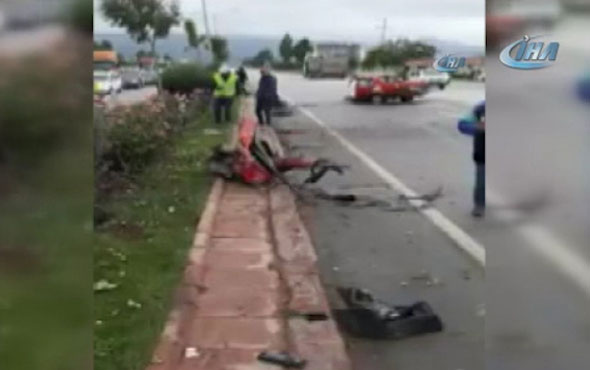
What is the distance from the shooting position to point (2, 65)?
59.7 inches

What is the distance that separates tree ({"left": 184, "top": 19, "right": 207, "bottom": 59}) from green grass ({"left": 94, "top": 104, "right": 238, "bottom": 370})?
507 mm

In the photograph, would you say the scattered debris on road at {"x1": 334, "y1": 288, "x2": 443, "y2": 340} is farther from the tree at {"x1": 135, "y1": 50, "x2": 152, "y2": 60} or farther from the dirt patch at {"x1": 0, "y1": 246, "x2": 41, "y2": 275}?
the dirt patch at {"x1": 0, "y1": 246, "x2": 41, "y2": 275}

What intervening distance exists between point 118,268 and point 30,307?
2077 millimetres

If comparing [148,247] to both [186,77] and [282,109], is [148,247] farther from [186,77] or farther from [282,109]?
[186,77]

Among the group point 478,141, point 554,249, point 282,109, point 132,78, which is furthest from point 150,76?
point 554,249

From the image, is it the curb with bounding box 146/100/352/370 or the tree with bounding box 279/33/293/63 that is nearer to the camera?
the tree with bounding box 279/33/293/63

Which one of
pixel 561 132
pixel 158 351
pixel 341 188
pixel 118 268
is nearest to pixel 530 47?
pixel 561 132

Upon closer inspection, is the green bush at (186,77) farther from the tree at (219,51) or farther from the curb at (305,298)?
the curb at (305,298)

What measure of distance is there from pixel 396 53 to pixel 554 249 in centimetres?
57

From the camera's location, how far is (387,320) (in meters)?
3.13

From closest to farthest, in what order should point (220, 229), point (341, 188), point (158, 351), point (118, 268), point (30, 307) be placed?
point (30, 307), point (158, 351), point (118, 268), point (220, 229), point (341, 188)

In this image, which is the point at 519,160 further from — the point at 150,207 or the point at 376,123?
the point at 150,207

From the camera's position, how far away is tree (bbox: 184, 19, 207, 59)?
195cm

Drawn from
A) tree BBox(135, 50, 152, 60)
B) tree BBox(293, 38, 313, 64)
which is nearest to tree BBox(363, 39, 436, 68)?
tree BBox(293, 38, 313, 64)
